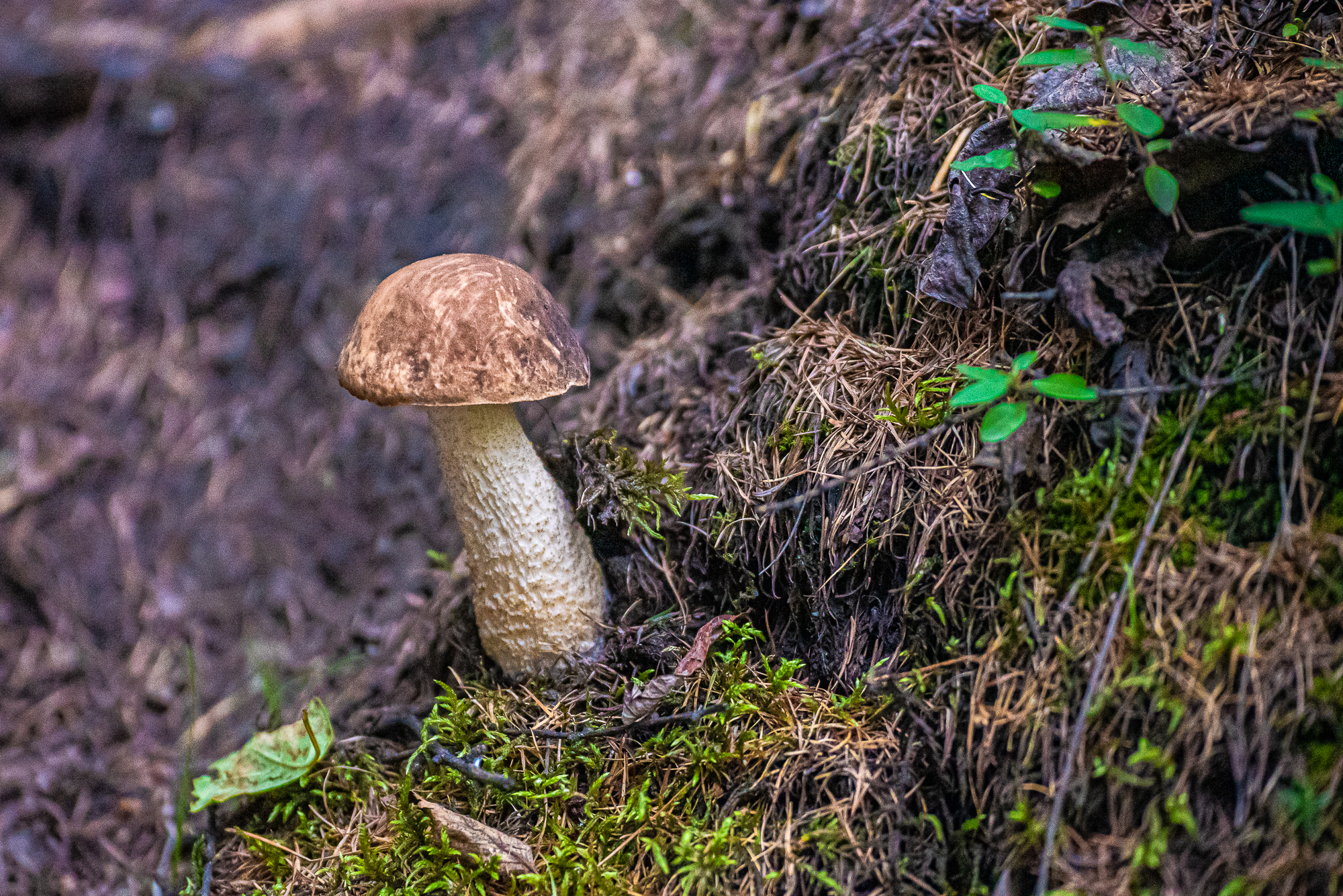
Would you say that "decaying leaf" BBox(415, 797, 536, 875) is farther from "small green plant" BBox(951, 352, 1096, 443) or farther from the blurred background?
"small green plant" BBox(951, 352, 1096, 443)

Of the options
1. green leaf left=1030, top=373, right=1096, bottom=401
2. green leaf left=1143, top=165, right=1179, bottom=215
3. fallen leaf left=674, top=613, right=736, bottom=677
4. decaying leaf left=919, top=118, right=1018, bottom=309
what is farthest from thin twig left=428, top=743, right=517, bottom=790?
green leaf left=1143, top=165, right=1179, bottom=215

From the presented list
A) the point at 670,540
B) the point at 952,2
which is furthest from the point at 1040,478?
the point at 952,2

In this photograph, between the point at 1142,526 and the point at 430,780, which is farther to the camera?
the point at 430,780

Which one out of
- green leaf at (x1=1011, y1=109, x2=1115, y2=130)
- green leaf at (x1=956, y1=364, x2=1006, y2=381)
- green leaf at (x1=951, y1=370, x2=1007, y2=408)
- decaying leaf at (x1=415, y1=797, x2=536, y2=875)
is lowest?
decaying leaf at (x1=415, y1=797, x2=536, y2=875)

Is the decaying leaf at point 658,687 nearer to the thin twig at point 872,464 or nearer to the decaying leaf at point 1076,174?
the thin twig at point 872,464

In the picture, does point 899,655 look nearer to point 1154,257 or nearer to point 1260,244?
point 1154,257

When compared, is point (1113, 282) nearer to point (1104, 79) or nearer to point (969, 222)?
point (969, 222)

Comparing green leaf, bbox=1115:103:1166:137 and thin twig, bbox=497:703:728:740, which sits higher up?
green leaf, bbox=1115:103:1166:137
